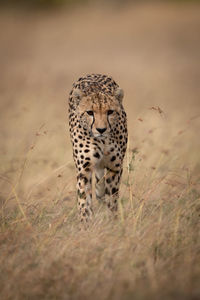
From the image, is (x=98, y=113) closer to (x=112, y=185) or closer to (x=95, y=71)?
(x=112, y=185)

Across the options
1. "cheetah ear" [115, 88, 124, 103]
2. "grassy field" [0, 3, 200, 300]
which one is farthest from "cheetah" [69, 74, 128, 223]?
"grassy field" [0, 3, 200, 300]

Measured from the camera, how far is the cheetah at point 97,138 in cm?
425

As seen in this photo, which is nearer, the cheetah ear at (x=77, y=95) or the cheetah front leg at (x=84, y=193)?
the cheetah front leg at (x=84, y=193)

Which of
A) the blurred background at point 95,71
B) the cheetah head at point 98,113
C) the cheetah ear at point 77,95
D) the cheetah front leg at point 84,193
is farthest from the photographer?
the blurred background at point 95,71

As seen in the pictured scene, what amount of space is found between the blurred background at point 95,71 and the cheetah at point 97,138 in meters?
0.21

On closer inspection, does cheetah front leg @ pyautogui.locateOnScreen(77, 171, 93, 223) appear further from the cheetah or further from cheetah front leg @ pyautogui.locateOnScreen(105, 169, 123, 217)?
cheetah front leg @ pyautogui.locateOnScreen(105, 169, 123, 217)

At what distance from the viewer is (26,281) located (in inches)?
119

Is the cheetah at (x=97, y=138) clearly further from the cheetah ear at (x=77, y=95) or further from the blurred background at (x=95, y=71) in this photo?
the blurred background at (x=95, y=71)

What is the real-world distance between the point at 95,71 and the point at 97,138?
9.70 meters

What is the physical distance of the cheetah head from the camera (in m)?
4.18

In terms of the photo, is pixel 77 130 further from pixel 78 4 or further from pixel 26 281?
pixel 78 4

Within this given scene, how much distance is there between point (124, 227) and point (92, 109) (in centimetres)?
111

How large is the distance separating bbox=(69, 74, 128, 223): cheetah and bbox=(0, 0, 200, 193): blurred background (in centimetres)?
21

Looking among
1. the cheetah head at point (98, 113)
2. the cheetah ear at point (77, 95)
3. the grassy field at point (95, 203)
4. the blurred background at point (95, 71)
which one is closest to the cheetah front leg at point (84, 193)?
the grassy field at point (95, 203)
